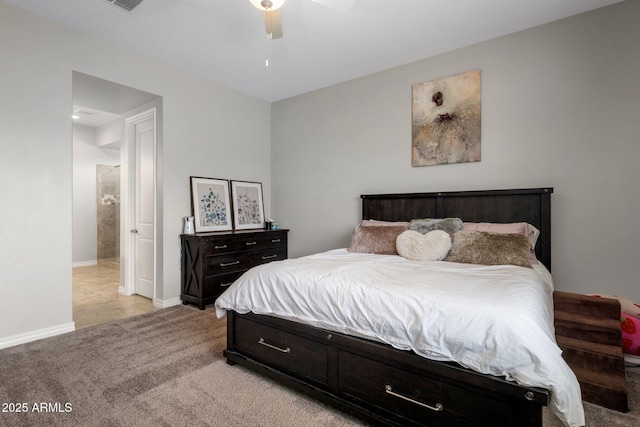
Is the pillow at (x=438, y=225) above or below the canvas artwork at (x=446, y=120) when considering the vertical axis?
below

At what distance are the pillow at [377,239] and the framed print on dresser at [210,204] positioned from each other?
1.95 m

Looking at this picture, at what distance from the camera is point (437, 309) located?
1.46m

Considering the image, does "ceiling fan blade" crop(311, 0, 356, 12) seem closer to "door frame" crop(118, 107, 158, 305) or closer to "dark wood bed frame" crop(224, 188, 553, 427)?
"dark wood bed frame" crop(224, 188, 553, 427)

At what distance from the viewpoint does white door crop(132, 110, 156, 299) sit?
154 inches

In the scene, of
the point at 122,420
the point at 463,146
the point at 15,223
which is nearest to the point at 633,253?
the point at 463,146

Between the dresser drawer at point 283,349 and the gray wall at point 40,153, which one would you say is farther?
the gray wall at point 40,153

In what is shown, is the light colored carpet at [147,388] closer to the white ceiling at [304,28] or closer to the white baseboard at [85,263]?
the white ceiling at [304,28]

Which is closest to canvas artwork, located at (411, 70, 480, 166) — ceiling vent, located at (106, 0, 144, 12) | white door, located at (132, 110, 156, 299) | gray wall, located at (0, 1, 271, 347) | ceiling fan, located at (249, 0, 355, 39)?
ceiling fan, located at (249, 0, 355, 39)

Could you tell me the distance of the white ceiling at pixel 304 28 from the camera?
2.60 metres

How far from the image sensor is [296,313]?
1919 millimetres

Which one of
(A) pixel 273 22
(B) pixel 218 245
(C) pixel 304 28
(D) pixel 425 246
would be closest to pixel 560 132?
(D) pixel 425 246

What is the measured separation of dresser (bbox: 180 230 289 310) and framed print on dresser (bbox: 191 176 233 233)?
0.30 meters

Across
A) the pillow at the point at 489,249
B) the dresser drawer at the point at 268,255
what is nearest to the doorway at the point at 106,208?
the dresser drawer at the point at 268,255

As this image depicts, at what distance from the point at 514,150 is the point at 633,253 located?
1247 millimetres
